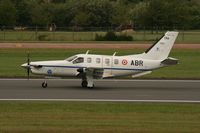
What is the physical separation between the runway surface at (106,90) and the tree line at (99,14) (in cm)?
6649

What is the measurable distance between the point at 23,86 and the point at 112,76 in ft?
14.3

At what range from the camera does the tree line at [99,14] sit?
97438mm

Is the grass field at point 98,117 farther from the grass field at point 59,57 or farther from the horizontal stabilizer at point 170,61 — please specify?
the grass field at point 59,57

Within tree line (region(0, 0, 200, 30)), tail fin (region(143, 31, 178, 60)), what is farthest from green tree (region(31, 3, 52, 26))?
tail fin (region(143, 31, 178, 60))

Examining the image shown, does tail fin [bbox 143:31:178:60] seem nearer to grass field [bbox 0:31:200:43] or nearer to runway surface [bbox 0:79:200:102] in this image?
runway surface [bbox 0:79:200:102]

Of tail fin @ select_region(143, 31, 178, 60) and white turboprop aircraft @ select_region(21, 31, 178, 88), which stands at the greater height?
tail fin @ select_region(143, 31, 178, 60)

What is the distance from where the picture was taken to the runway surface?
22.8m

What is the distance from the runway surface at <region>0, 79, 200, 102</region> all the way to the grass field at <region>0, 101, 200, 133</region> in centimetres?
220

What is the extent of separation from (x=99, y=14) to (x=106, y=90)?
81.8 meters

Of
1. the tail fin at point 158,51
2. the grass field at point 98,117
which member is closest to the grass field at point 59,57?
the tail fin at point 158,51

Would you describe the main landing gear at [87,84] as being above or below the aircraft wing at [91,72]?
below

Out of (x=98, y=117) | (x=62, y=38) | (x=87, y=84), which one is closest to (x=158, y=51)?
(x=87, y=84)

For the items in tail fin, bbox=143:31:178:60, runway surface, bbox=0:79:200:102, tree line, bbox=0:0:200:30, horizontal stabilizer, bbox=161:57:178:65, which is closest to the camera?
runway surface, bbox=0:79:200:102

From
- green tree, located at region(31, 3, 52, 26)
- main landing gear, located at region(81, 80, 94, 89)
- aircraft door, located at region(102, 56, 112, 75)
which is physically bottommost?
main landing gear, located at region(81, 80, 94, 89)
